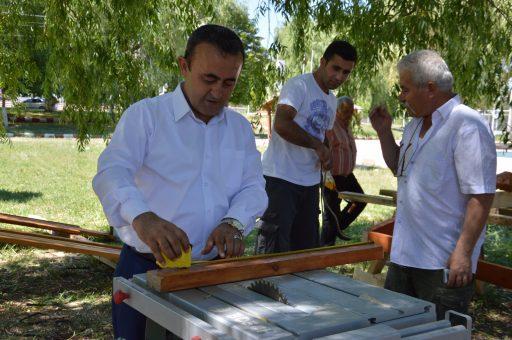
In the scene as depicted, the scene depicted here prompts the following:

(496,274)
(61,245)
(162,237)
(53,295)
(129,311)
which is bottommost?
(53,295)

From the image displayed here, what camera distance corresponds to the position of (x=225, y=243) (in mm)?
2303

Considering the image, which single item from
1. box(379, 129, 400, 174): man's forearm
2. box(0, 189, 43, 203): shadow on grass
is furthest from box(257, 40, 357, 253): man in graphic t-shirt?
box(0, 189, 43, 203): shadow on grass

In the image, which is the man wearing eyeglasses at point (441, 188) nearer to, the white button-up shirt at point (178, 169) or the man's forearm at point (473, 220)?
the man's forearm at point (473, 220)

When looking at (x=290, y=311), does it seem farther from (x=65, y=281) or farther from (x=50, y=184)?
(x=50, y=184)

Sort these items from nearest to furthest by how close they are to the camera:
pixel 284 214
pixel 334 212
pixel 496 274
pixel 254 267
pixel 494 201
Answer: pixel 254 267
pixel 496 274
pixel 284 214
pixel 494 201
pixel 334 212

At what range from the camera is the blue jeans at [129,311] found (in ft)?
7.72

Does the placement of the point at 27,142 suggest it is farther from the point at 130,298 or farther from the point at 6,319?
the point at 130,298

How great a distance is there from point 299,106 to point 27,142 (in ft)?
66.6

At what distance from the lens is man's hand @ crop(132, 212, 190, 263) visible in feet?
6.50

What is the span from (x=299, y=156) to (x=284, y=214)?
1.50ft

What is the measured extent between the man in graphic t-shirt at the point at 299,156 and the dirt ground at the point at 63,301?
1.51 meters

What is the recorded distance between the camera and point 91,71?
6441 millimetres

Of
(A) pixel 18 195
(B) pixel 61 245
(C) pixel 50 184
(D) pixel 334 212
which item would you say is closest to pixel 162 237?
(B) pixel 61 245

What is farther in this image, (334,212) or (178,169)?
(334,212)
